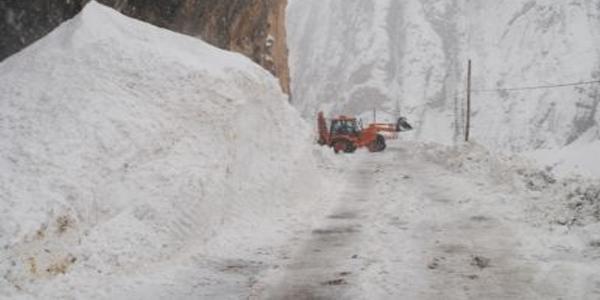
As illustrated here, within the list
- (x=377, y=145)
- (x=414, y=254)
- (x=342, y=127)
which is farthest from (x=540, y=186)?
(x=377, y=145)

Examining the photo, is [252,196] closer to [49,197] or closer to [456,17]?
[49,197]

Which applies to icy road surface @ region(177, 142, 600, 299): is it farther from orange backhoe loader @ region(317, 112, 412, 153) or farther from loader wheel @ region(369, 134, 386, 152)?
loader wheel @ region(369, 134, 386, 152)

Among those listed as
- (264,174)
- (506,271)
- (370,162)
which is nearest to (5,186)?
(264,174)

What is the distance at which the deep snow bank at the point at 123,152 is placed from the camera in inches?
338

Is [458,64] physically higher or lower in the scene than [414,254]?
higher

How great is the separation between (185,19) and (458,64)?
297ft

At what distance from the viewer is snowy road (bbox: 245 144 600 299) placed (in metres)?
7.91

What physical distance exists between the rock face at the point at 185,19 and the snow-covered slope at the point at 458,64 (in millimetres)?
60332

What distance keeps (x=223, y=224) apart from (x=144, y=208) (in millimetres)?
1865

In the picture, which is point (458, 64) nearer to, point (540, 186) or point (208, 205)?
point (540, 186)

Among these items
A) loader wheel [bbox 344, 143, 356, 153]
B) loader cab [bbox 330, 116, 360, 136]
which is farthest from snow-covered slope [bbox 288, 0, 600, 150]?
loader wheel [bbox 344, 143, 356, 153]

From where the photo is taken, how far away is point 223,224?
11.2m

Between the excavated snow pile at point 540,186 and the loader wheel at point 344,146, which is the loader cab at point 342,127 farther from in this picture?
the excavated snow pile at point 540,186

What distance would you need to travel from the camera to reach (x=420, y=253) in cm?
971
